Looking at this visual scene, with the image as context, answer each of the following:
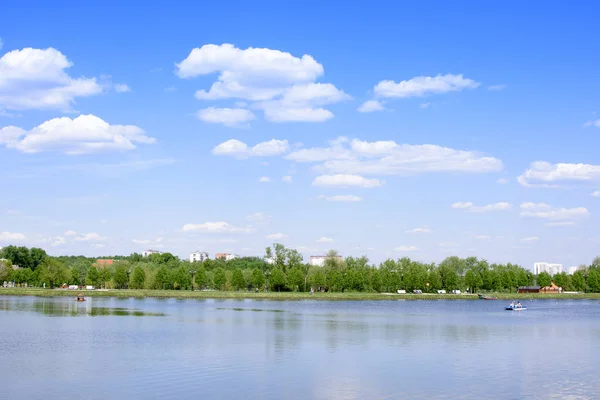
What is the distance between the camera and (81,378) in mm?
32656

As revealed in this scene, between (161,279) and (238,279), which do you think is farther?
(161,279)

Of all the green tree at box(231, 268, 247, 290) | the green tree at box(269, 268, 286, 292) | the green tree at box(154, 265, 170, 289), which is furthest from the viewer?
the green tree at box(154, 265, 170, 289)

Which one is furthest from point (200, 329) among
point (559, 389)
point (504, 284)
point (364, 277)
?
point (504, 284)

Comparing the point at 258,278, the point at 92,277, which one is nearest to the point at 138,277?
the point at 92,277

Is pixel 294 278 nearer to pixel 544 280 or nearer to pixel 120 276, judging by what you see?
pixel 120 276

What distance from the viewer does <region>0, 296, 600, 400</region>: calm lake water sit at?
30453 millimetres

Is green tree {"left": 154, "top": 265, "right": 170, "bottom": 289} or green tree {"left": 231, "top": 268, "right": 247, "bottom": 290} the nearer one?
green tree {"left": 231, "top": 268, "right": 247, "bottom": 290}

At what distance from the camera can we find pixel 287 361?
1578 inches

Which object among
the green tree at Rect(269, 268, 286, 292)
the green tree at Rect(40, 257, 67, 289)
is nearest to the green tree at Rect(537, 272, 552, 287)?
the green tree at Rect(269, 268, 286, 292)

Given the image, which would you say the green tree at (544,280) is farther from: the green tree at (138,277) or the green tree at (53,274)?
the green tree at (53,274)

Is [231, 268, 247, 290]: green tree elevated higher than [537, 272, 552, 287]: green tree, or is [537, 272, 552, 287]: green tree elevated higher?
[231, 268, 247, 290]: green tree

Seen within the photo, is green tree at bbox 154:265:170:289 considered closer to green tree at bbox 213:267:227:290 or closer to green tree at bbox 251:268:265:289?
green tree at bbox 213:267:227:290

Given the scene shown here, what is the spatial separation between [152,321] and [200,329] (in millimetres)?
10669

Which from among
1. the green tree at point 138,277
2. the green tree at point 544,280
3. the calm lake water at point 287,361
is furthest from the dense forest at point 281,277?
the calm lake water at point 287,361
